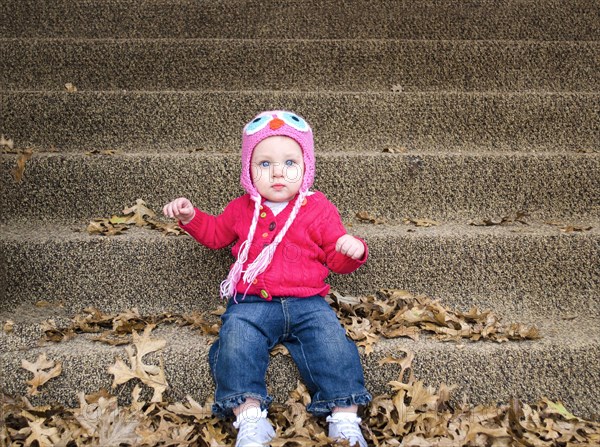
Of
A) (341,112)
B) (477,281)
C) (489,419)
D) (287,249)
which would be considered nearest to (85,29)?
(341,112)

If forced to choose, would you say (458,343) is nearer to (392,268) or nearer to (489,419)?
(489,419)

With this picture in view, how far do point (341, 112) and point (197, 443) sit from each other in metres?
2.29

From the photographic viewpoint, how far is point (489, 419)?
238 centimetres

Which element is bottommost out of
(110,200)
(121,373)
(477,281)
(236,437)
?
(236,437)

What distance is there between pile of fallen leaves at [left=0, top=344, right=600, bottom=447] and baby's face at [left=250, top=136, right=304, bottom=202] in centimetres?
84

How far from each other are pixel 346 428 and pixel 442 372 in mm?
518

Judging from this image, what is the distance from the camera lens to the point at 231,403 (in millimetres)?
2303

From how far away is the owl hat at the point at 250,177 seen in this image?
2613 mm

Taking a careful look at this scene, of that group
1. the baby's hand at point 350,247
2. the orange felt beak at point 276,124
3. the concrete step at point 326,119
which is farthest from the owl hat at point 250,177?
the concrete step at point 326,119

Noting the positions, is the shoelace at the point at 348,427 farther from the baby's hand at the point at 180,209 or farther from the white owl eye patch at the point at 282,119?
the white owl eye patch at the point at 282,119

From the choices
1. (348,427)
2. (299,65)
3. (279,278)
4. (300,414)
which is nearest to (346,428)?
(348,427)

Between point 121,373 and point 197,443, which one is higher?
point 121,373

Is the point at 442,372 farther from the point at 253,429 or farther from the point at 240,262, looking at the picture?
the point at 240,262

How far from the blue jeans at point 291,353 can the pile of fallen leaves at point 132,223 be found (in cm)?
76
